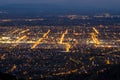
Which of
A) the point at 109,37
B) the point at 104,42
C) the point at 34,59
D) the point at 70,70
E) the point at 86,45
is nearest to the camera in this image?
the point at 70,70

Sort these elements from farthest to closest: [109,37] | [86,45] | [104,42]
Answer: [109,37], [104,42], [86,45]

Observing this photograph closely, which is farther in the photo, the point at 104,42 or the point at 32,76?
the point at 104,42

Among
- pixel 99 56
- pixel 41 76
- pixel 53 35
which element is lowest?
pixel 53 35

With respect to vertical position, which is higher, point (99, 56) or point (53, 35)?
point (99, 56)

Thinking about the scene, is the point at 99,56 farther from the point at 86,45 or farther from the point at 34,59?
the point at 86,45

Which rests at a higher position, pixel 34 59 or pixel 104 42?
pixel 34 59

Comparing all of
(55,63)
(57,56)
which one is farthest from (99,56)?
(55,63)

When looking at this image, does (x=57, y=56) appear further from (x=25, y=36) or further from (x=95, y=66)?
(x=25, y=36)

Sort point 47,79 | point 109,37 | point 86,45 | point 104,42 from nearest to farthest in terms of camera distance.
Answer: point 47,79 < point 86,45 < point 104,42 < point 109,37

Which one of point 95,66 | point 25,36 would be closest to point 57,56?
point 95,66
